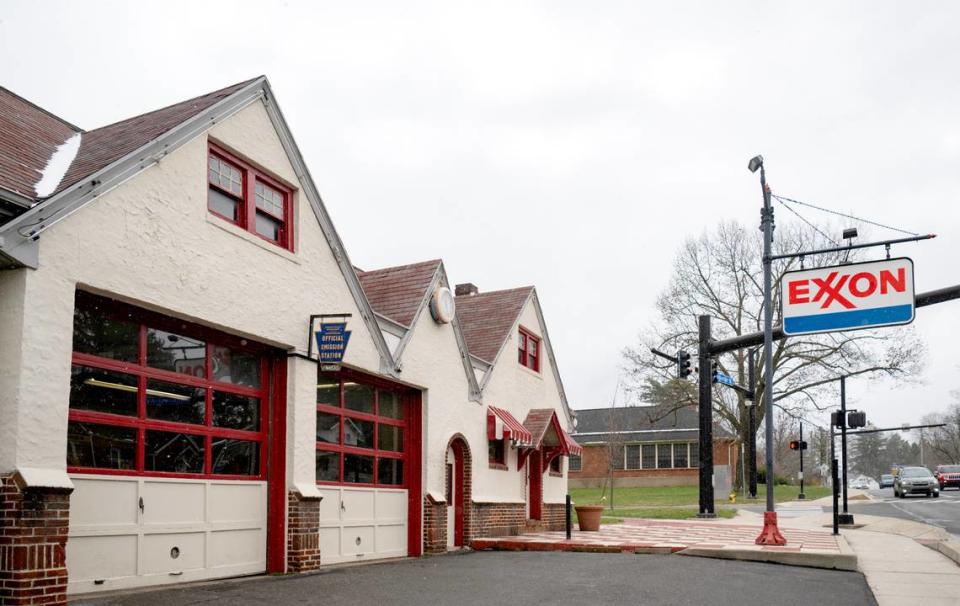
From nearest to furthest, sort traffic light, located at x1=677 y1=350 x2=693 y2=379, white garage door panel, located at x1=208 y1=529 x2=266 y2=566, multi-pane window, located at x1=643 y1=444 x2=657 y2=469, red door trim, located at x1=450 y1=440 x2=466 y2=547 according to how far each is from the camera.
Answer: white garage door panel, located at x1=208 y1=529 x2=266 y2=566 → red door trim, located at x1=450 y1=440 x2=466 y2=547 → traffic light, located at x1=677 y1=350 x2=693 y2=379 → multi-pane window, located at x1=643 y1=444 x2=657 y2=469

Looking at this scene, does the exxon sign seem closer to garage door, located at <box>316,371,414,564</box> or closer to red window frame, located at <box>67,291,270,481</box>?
garage door, located at <box>316,371,414,564</box>

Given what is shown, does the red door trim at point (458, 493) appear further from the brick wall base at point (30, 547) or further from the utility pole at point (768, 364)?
the brick wall base at point (30, 547)

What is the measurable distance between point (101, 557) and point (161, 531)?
3.24 feet

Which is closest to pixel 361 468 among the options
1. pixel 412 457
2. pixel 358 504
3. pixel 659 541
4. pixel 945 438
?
pixel 358 504

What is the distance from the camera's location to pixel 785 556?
15086 millimetres

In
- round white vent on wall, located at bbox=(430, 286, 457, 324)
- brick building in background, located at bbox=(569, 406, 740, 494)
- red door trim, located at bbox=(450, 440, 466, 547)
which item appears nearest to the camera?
round white vent on wall, located at bbox=(430, 286, 457, 324)

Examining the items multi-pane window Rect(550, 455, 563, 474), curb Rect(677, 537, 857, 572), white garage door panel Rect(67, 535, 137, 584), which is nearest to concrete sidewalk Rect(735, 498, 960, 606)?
curb Rect(677, 537, 857, 572)

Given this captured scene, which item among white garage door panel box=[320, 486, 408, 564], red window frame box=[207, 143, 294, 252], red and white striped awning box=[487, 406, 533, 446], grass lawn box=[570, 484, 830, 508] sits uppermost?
red window frame box=[207, 143, 294, 252]

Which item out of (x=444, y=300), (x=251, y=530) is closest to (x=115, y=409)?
(x=251, y=530)

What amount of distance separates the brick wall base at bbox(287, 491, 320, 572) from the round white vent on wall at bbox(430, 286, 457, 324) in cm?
591

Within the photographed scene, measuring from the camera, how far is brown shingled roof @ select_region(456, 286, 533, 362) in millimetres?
22625

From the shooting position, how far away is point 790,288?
16328 millimetres

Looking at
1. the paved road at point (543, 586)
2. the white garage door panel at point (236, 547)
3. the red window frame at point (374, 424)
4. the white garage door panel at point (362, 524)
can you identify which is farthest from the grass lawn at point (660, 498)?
the white garage door panel at point (236, 547)

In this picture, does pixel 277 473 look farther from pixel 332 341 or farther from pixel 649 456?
pixel 649 456
